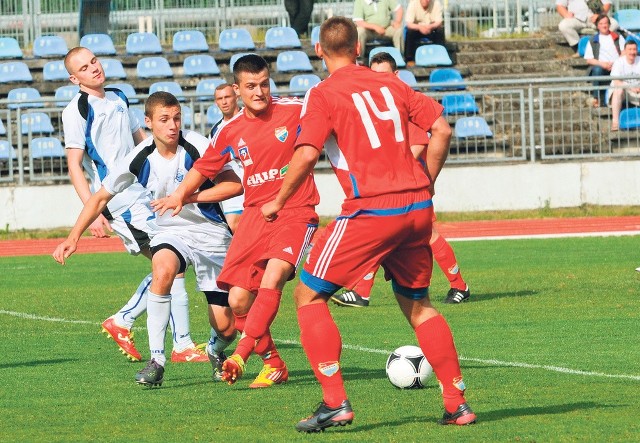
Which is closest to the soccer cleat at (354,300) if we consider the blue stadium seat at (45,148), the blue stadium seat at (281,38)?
the blue stadium seat at (45,148)

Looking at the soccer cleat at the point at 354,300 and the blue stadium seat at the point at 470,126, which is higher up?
the blue stadium seat at the point at 470,126

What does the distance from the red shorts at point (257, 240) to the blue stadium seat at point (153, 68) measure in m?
17.6

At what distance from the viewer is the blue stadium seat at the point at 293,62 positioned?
25.6 metres

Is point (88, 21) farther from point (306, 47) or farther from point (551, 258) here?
point (551, 258)

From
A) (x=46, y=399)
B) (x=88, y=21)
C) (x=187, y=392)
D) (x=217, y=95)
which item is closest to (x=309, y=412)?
(x=187, y=392)

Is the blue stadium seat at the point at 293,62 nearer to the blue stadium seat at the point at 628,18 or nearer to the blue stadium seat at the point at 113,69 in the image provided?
the blue stadium seat at the point at 113,69

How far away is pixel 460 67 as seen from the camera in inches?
1038

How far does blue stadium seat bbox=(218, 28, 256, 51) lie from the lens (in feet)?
87.9

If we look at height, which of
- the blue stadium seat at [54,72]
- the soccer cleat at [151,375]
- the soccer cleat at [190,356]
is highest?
the blue stadium seat at [54,72]

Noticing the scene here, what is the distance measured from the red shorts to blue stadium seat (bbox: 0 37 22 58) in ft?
63.2

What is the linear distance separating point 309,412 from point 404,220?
138 cm

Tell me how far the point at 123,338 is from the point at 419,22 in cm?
1785

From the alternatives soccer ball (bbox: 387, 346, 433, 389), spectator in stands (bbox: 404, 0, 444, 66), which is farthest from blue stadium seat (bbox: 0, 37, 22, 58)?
soccer ball (bbox: 387, 346, 433, 389)

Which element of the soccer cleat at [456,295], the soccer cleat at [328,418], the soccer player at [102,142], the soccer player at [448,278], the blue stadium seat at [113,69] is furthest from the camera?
the blue stadium seat at [113,69]
